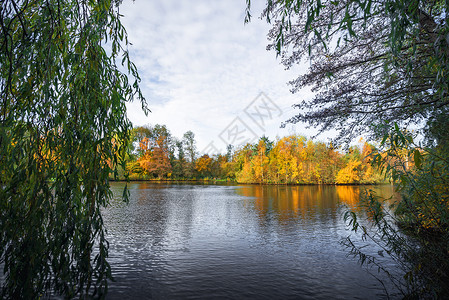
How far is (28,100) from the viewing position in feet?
8.26

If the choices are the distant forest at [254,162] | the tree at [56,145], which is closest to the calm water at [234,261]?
the tree at [56,145]

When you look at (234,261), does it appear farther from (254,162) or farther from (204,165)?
(204,165)

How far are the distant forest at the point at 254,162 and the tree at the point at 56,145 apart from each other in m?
28.7

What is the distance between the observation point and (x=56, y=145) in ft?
8.25

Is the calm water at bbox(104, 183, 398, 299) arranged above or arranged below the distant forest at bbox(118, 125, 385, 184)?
below

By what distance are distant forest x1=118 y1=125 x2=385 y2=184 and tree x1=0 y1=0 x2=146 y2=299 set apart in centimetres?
2869

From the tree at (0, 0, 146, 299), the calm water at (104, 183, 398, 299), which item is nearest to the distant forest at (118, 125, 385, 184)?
the calm water at (104, 183, 398, 299)

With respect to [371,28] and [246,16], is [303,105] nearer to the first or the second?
[371,28]

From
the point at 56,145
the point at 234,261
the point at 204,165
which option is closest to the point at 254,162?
the point at 204,165

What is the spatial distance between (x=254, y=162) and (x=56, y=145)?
39663 mm

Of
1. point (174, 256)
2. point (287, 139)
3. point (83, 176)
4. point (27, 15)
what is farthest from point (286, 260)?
point (287, 139)

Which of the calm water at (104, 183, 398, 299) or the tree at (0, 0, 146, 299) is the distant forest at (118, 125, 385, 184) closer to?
the calm water at (104, 183, 398, 299)

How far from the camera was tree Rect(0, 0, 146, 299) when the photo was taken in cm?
228

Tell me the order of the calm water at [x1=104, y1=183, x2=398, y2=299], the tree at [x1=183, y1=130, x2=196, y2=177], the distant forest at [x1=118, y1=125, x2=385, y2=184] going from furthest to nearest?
1. the tree at [x1=183, y1=130, x2=196, y2=177]
2. the distant forest at [x1=118, y1=125, x2=385, y2=184]
3. the calm water at [x1=104, y1=183, x2=398, y2=299]
